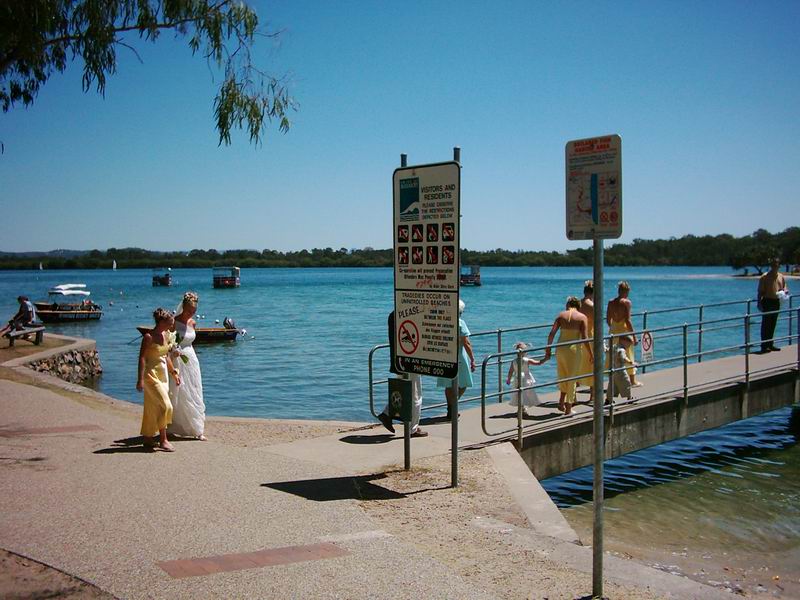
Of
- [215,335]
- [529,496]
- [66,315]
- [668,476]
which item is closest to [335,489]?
[529,496]

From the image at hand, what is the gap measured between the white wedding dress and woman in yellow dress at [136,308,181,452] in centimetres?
21

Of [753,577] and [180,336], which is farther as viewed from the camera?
[180,336]

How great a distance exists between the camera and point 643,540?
8.45m

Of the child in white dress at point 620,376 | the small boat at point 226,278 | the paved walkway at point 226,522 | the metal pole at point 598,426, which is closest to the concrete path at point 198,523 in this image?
the paved walkway at point 226,522

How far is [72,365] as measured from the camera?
2381 centimetres

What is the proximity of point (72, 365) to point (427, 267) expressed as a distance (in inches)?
762

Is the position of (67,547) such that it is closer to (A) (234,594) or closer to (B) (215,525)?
(B) (215,525)

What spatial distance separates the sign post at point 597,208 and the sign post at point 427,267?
8.09 ft

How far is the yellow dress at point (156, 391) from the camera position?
29.2 feet

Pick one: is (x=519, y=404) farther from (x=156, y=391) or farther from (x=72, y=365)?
(x=72, y=365)

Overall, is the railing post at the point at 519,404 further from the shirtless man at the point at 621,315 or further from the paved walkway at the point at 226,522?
the shirtless man at the point at 621,315

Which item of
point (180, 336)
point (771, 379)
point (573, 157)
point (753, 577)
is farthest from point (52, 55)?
point (771, 379)

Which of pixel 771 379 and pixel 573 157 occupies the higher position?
pixel 573 157

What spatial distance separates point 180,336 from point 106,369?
21707 mm
